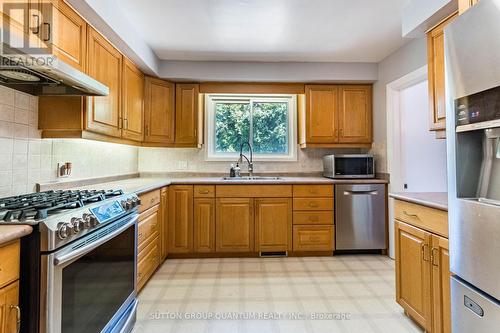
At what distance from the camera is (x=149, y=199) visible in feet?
8.16

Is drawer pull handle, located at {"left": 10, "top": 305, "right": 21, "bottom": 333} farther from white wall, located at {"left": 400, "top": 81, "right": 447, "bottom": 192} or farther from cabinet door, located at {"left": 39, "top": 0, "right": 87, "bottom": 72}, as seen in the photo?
white wall, located at {"left": 400, "top": 81, "right": 447, "bottom": 192}

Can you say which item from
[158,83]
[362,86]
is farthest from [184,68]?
[362,86]

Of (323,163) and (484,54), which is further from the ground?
(484,54)

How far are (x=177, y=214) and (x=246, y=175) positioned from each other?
3.63ft

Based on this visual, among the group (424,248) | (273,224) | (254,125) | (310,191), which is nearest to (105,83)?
(254,125)

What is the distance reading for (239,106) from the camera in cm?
392

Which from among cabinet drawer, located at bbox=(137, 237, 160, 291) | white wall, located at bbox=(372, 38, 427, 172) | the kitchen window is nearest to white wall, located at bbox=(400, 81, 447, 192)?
white wall, located at bbox=(372, 38, 427, 172)

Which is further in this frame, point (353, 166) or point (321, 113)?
point (321, 113)

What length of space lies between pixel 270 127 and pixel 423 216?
255 cm

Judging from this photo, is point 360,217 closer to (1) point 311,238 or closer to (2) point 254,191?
(1) point 311,238

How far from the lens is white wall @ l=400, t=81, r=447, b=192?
2.99 m

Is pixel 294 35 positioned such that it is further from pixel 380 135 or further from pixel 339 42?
pixel 380 135

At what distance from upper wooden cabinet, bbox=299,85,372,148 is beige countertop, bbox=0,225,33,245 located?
302 centimetres

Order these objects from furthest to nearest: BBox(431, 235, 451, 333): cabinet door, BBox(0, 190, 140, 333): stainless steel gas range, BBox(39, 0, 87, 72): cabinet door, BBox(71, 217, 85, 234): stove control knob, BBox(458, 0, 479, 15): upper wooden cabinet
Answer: BBox(39, 0, 87, 72): cabinet door < BBox(431, 235, 451, 333): cabinet door < BBox(458, 0, 479, 15): upper wooden cabinet < BBox(71, 217, 85, 234): stove control knob < BBox(0, 190, 140, 333): stainless steel gas range
